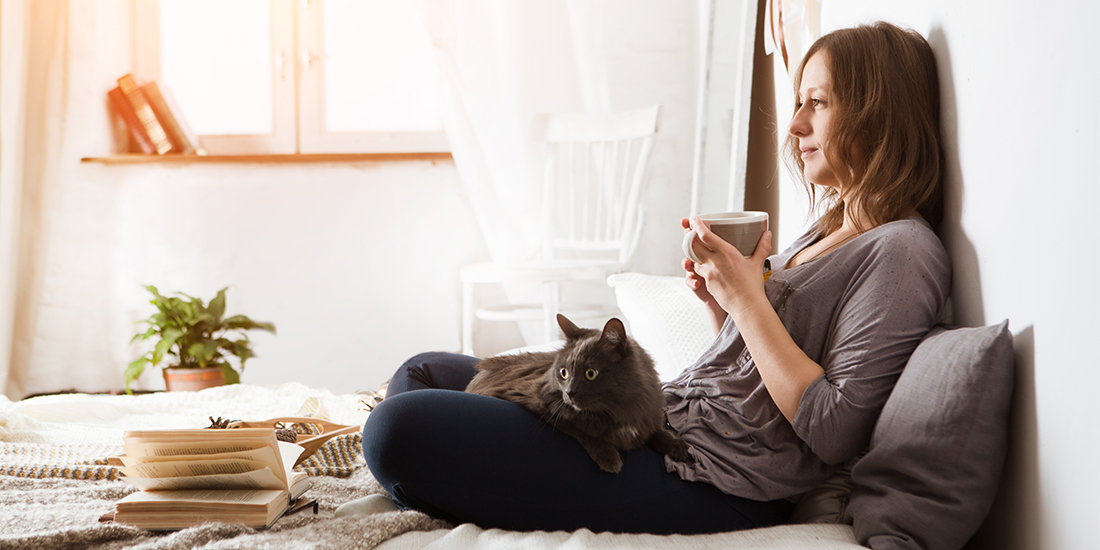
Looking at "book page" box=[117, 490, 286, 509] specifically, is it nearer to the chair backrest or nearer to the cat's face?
the cat's face

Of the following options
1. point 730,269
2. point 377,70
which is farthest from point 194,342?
point 730,269

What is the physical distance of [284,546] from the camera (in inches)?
34.1

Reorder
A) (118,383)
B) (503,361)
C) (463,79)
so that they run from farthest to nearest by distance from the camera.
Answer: (118,383), (463,79), (503,361)

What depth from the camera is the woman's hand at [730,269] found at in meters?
1.01

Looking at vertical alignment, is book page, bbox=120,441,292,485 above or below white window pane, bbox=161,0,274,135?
below

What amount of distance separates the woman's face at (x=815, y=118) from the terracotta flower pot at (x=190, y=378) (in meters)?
2.36

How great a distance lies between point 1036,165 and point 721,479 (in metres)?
0.56

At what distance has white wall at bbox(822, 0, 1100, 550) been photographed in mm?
691

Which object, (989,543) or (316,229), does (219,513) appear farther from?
(316,229)

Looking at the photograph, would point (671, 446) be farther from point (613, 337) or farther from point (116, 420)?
point (116, 420)

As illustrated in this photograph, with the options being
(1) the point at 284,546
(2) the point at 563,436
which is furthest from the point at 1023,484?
(1) the point at 284,546

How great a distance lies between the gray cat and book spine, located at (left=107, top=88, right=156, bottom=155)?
9.99ft

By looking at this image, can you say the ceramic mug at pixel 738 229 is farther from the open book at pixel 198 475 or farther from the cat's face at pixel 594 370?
the open book at pixel 198 475

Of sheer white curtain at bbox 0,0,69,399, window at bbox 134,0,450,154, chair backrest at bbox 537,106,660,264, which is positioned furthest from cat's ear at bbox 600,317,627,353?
sheer white curtain at bbox 0,0,69,399
